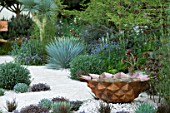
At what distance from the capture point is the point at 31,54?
13.7 m

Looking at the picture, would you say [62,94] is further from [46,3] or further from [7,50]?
[7,50]

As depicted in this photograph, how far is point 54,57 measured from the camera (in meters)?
12.5

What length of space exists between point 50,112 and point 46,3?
901 cm

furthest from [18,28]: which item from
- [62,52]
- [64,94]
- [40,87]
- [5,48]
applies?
[64,94]

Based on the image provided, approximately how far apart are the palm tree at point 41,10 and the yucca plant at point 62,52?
1674 mm

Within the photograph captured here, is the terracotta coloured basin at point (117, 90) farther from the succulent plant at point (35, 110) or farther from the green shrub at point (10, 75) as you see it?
the green shrub at point (10, 75)

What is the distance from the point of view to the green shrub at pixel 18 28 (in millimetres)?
18297

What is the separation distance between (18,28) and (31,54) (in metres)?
4.90

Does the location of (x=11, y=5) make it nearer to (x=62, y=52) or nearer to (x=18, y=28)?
(x=18, y=28)

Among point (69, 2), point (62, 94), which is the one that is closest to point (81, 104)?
point (62, 94)

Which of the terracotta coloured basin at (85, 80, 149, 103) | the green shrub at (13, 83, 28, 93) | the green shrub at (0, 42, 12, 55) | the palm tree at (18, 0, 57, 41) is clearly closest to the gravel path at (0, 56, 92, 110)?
the green shrub at (13, 83, 28, 93)

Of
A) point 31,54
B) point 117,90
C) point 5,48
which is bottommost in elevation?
point 5,48

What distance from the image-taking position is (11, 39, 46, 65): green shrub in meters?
13.5

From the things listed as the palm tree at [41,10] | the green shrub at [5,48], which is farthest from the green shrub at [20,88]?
the green shrub at [5,48]
